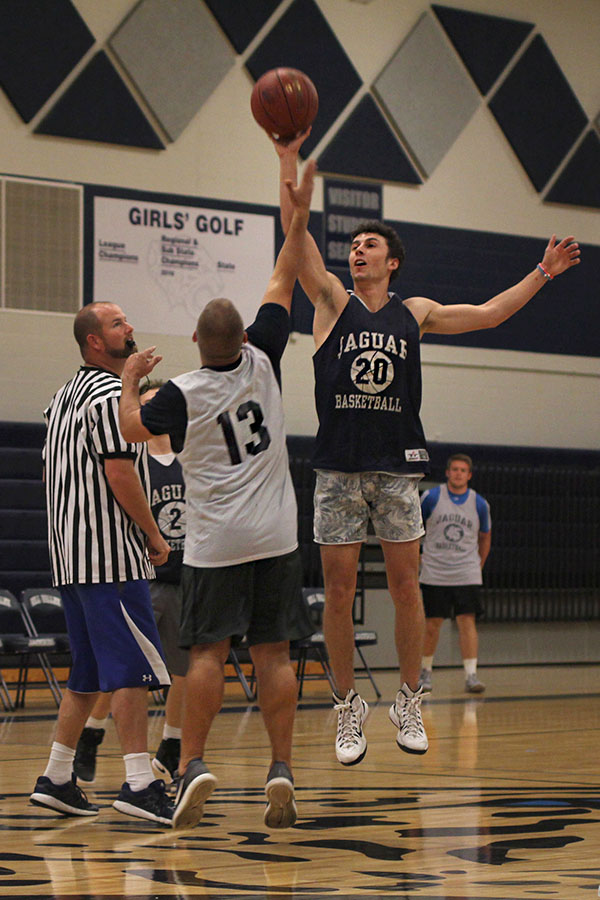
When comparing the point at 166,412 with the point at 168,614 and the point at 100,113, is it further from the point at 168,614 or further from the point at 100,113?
the point at 100,113

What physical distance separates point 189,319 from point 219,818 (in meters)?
9.89

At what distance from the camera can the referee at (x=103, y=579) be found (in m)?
5.01

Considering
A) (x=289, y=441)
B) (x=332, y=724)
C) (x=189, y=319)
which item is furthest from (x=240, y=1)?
(x=332, y=724)

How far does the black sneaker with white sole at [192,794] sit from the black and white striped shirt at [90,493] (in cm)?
106

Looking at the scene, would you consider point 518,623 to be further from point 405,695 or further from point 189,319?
point 405,695

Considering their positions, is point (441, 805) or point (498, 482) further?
point (498, 482)

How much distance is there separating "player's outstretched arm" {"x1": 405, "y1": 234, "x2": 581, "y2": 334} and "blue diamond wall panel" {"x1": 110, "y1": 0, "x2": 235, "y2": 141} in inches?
360

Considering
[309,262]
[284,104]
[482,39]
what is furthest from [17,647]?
[482,39]

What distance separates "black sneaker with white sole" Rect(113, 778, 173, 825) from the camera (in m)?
4.92

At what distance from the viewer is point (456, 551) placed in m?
12.2

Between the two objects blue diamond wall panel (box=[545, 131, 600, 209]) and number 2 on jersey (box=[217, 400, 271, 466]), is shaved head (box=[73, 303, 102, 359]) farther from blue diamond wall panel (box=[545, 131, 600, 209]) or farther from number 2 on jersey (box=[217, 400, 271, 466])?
blue diamond wall panel (box=[545, 131, 600, 209])

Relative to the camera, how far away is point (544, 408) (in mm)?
16891

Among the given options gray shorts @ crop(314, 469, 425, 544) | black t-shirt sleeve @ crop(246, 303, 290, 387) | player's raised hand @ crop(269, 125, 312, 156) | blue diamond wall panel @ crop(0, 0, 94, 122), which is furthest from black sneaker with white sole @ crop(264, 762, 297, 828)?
blue diamond wall panel @ crop(0, 0, 94, 122)

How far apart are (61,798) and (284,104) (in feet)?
9.39
